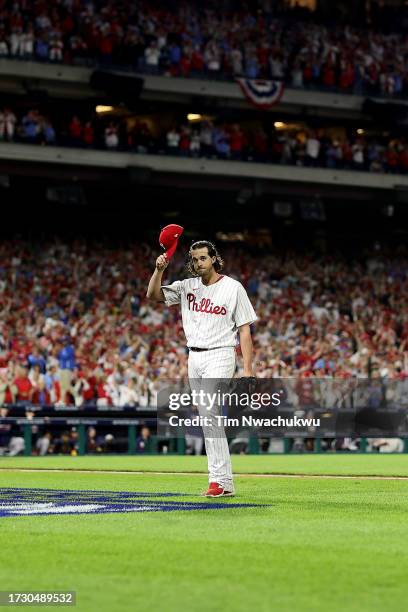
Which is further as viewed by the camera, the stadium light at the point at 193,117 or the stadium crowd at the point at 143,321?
the stadium light at the point at 193,117

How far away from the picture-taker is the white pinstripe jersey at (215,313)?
9.88 m

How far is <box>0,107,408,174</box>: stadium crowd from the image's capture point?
35.7 metres

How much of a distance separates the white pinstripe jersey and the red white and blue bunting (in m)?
28.4

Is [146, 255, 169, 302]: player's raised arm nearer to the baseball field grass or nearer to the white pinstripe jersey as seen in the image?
the white pinstripe jersey

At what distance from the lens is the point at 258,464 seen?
61.9ft

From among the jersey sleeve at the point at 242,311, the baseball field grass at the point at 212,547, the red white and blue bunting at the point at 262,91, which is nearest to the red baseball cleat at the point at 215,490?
the baseball field grass at the point at 212,547

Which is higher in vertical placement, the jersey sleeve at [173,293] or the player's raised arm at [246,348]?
the jersey sleeve at [173,293]

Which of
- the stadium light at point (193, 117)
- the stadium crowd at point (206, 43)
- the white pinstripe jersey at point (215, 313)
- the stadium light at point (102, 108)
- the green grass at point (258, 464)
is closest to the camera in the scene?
the white pinstripe jersey at point (215, 313)

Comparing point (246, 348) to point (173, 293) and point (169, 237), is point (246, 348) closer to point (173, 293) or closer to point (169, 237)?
point (173, 293)

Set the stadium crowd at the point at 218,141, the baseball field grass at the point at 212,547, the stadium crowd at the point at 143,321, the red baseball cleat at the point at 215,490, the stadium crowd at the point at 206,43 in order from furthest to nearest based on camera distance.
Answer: the stadium crowd at the point at 218,141, the stadium crowd at the point at 206,43, the stadium crowd at the point at 143,321, the red baseball cleat at the point at 215,490, the baseball field grass at the point at 212,547

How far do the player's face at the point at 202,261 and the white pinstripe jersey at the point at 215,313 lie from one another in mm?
157

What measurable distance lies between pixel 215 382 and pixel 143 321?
2153 cm

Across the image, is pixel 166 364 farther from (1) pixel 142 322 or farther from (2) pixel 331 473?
(2) pixel 331 473

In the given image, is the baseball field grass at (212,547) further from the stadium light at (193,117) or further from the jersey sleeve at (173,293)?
the stadium light at (193,117)
